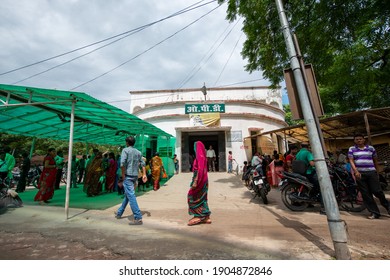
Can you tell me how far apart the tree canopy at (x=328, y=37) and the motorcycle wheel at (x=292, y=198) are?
3557 mm

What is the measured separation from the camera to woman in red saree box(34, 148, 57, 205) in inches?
211

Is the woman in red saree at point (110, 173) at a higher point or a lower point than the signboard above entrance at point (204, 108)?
lower

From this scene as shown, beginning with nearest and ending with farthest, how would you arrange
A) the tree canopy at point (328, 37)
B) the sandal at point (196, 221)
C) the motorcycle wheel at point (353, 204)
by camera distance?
the sandal at point (196, 221) → the motorcycle wheel at point (353, 204) → the tree canopy at point (328, 37)

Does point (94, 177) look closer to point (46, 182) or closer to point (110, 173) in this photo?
point (110, 173)

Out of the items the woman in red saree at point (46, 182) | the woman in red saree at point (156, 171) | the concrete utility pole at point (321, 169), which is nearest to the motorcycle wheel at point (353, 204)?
the concrete utility pole at point (321, 169)

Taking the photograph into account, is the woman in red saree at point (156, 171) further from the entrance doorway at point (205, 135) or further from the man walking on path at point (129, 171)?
the entrance doorway at point (205, 135)

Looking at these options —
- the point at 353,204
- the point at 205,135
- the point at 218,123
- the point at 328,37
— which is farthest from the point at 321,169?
the point at 205,135

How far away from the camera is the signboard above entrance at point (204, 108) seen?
43.2ft

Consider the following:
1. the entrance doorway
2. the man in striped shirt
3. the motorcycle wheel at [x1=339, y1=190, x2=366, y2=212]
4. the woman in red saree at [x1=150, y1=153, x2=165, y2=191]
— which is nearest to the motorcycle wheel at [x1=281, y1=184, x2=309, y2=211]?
the motorcycle wheel at [x1=339, y1=190, x2=366, y2=212]

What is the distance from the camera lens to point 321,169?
2.39 m

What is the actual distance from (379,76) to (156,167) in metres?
8.23

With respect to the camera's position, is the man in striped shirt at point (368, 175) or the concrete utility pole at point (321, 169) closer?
the concrete utility pole at point (321, 169)
